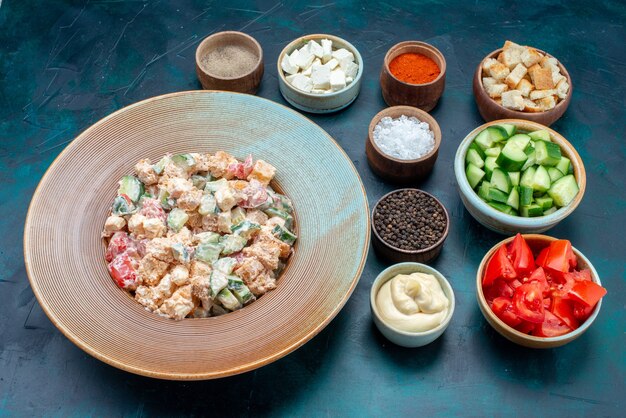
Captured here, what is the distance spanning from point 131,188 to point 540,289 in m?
1.67

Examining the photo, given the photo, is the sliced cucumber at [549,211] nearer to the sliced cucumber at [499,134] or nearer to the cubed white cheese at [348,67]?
the sliced cucumber at [499,134]

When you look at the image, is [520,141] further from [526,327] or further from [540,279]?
[526,327]

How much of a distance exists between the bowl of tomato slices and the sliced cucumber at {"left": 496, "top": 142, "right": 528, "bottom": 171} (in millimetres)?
335

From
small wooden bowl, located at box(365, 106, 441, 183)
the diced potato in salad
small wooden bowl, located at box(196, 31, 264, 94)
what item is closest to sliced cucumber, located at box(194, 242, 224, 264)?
the diced potato in salad

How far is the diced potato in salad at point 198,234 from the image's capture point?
2.54 metres

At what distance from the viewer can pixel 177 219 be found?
267 centimetres

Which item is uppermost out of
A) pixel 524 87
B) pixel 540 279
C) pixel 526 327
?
pixel 524 87

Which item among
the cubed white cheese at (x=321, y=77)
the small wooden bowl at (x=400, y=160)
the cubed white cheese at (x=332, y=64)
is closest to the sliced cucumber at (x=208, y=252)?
the small wooden bowl at (x=400, y=160)

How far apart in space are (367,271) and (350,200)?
1.19ft

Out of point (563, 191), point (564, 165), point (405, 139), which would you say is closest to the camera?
point (563, 191)

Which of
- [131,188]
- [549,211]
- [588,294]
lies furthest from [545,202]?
[131,188]

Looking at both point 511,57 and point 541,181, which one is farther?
point 511,57

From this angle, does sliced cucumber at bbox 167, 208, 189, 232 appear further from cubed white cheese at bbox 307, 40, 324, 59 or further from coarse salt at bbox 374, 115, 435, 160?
cubed white cheese at bbox 307, 40, 324, 59

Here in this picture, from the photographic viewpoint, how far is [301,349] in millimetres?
2709
